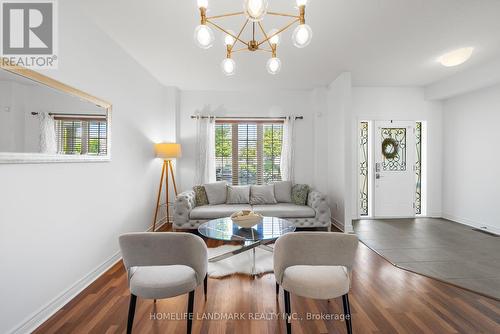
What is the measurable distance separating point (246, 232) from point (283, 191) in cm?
202

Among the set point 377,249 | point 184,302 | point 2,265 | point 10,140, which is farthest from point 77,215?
point 377,249

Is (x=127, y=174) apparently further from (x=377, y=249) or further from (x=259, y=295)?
(x=377, y=249)

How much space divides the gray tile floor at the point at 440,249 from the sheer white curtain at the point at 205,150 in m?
3.01

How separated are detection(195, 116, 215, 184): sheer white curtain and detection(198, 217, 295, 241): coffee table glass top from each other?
6.37 ft

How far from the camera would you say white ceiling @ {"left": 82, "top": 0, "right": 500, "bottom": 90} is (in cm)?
223

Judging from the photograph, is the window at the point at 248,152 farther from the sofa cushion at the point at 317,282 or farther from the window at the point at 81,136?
the sofa cushion at the point at 317,282

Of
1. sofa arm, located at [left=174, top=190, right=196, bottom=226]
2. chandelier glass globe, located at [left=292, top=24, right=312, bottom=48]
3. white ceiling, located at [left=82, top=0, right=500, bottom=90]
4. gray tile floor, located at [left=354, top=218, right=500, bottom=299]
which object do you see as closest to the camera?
chandelier glass globe, located at [left=292, top=24, right=312, bottom=48]

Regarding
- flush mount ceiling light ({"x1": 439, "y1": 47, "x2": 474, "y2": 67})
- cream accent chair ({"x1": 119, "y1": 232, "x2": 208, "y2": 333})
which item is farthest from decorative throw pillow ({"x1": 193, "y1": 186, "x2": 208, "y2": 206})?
flush mount ceiling light ({"x1": 439, "y1": 47, "x2": 474, "y2": 67})

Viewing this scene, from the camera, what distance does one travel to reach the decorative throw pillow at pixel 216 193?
4.25 metres

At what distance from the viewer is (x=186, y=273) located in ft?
5.38

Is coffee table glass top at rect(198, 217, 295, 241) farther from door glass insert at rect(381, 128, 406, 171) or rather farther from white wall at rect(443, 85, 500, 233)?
white wall at rect(443, 85, 500, 233)

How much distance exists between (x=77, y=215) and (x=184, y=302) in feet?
4.30

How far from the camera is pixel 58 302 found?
1.98 metres

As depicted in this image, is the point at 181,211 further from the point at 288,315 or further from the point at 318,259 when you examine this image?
the point at 318,259
